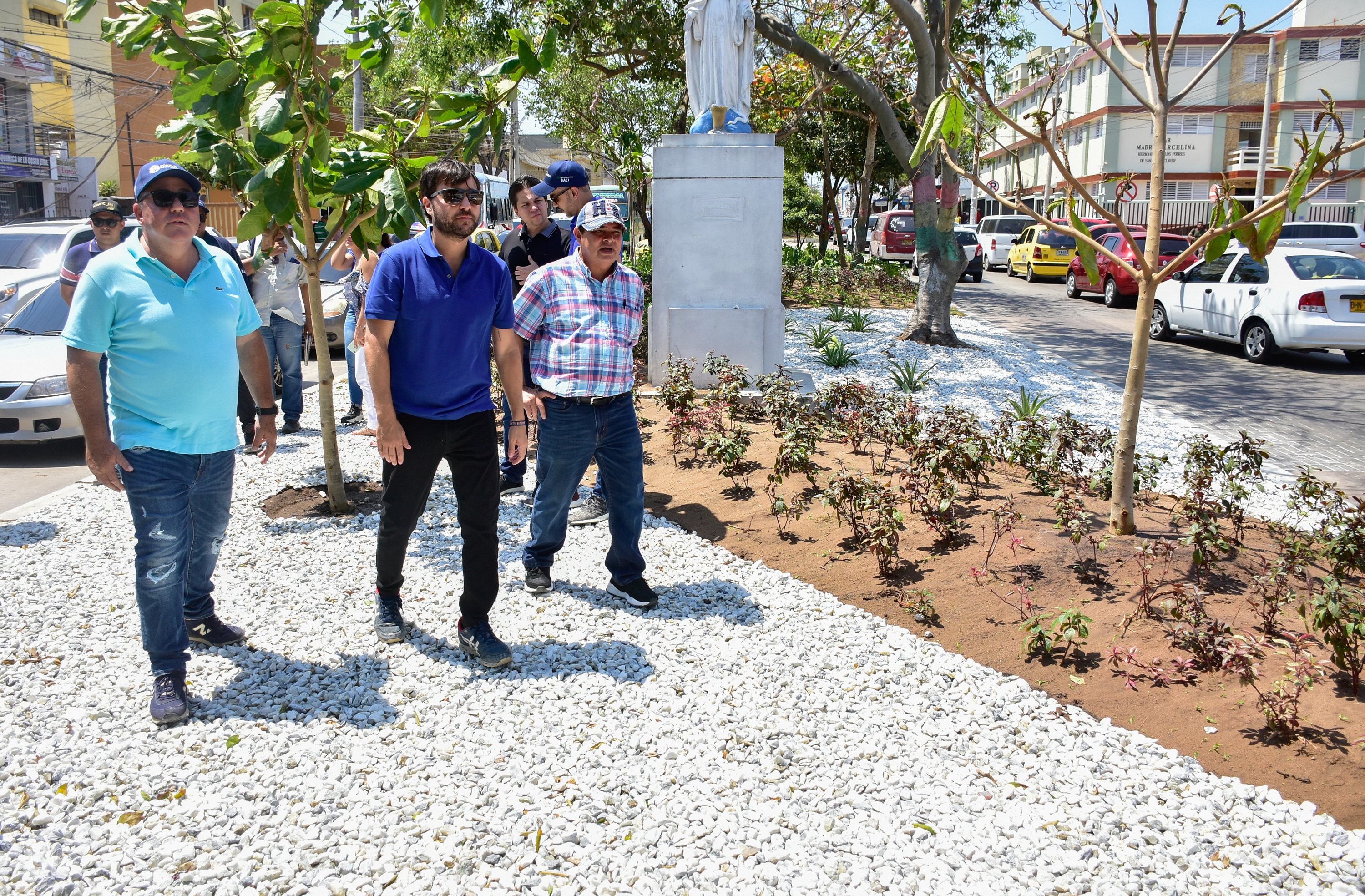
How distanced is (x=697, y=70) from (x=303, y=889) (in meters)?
8.09

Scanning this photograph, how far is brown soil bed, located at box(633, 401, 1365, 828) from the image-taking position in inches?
128

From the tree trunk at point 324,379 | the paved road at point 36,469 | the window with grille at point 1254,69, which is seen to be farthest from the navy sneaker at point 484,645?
the window with grille at point 1254,69

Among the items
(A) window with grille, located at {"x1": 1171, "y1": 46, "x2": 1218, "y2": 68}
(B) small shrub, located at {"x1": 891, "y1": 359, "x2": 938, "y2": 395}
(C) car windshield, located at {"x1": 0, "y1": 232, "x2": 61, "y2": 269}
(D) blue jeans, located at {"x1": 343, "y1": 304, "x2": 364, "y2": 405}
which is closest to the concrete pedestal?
(B) small shrub, located at {"x1": 891, "y1": 359, "x2": 938, "y2": 395}

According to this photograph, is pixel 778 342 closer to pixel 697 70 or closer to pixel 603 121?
pixel 697 70

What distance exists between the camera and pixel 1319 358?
13.6 metres

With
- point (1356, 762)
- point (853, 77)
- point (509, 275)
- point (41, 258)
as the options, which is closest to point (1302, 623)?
point (1356, 762)

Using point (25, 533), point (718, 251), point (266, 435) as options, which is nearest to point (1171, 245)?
point (718, 251)

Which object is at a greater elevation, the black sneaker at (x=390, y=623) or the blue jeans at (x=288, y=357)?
the blue jeans at (x=288, y=357)

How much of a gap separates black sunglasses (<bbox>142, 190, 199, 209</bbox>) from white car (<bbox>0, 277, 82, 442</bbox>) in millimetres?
4786

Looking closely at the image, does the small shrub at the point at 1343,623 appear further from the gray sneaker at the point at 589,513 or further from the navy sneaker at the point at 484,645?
the gray sneaker at the point at 589,513

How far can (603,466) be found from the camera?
15.1 ft

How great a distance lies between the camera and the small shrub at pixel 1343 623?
3385 mm

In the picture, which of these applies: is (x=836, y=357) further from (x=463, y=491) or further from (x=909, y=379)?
(x=463, y=491)

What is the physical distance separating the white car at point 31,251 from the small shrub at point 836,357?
23.5ft
